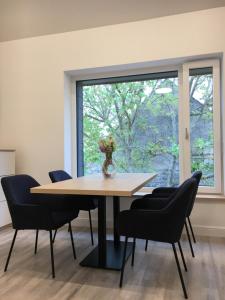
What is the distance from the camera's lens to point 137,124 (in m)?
3.83

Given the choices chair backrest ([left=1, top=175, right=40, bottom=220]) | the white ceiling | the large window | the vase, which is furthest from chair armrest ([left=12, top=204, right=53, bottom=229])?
the white ceiling

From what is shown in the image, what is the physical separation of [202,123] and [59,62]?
6.96 feet

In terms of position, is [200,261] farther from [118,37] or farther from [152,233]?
[118,37]

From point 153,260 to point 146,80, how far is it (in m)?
2.38

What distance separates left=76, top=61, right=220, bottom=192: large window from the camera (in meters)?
3.35

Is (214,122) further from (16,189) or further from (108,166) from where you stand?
(16,189)

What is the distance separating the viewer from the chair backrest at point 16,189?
2.27 m

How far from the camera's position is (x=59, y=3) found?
3139 millimetres

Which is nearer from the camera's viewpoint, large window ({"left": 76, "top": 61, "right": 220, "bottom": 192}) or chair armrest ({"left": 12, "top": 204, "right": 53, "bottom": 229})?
chair armrest ({"left": 12, "top": 204, "right": 53, "bottom": 229})

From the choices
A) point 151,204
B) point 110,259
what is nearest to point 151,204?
point 151,204

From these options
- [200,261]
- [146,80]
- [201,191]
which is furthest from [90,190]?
[146,80]

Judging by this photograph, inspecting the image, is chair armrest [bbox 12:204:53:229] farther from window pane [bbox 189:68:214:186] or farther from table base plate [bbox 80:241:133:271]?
window pane [bbox 189:68:214:186]

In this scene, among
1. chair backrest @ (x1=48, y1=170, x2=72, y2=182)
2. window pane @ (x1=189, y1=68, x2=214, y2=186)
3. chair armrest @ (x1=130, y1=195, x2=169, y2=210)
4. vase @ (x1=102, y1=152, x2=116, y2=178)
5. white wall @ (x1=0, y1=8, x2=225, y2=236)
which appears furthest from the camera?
window pane @ (x1=189, y1=68, x2=214, y2=186)

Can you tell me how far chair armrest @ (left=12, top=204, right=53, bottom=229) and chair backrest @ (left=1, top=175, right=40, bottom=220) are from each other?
6cm
